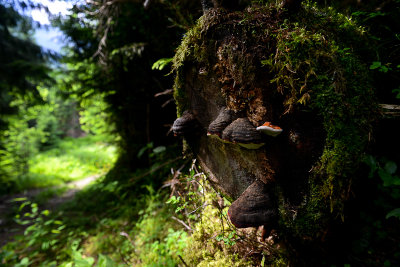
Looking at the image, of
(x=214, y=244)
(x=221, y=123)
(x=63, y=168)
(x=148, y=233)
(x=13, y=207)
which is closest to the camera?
(x=221, y=123)

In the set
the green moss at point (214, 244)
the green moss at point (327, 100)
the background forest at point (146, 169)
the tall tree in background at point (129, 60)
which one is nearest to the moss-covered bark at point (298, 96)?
the green moss at point (327, 100)

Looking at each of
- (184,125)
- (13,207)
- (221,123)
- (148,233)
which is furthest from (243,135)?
(13,207)

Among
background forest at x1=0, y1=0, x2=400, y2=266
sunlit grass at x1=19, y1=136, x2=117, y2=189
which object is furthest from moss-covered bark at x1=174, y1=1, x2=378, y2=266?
sunlit grass at x1=19, y1=136, x2=117, y2=189

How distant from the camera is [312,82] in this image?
4.47ft

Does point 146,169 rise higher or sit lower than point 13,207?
higher

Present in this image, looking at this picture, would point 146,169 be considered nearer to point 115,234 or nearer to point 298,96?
point 115,234

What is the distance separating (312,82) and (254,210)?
106cm

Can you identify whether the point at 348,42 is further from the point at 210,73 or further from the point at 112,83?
the point at 112,83

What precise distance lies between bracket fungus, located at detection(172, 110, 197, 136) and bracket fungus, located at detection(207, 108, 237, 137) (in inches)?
17.6

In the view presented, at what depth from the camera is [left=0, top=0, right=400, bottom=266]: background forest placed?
1974 millimetres

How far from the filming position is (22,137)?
1308cm

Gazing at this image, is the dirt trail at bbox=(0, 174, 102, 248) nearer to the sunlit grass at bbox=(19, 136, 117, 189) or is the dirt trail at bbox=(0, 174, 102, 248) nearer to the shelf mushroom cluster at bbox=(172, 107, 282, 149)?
the sunlit grass at bbox=(19, 136, 117, 189)

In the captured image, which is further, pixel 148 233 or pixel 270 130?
pixel 148 233

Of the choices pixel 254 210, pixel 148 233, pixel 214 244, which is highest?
pixel 254 210
